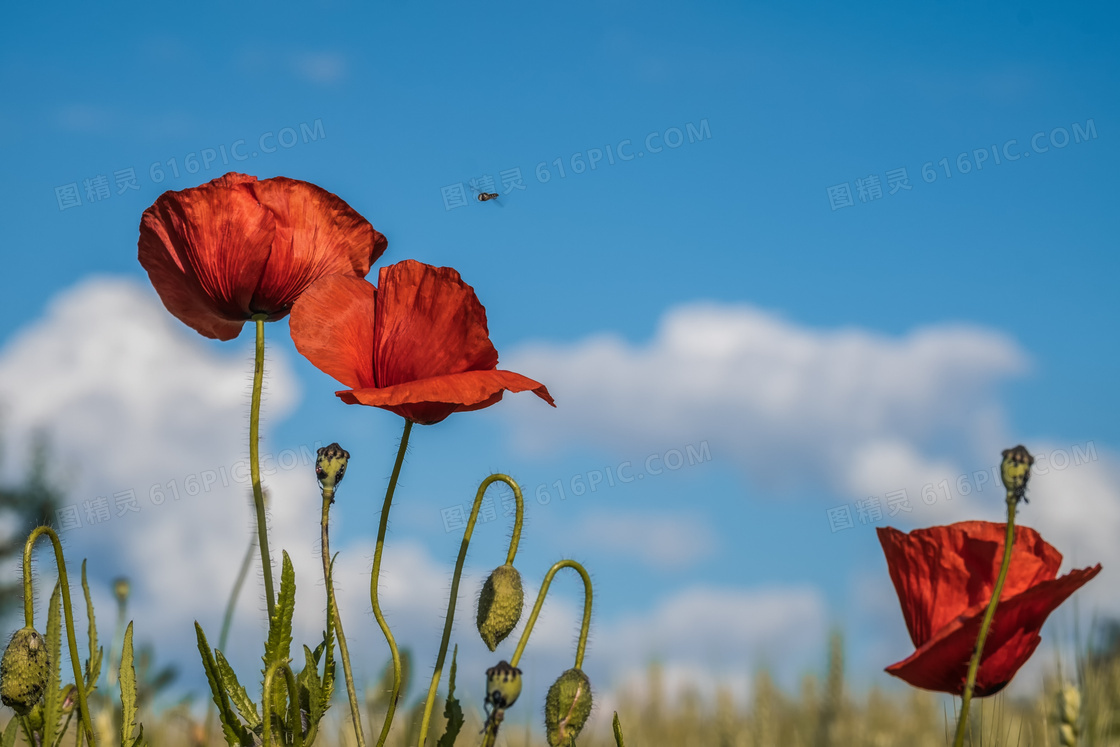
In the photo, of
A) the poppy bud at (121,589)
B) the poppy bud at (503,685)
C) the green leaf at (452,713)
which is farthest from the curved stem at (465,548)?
the poppy bud at (121,589)

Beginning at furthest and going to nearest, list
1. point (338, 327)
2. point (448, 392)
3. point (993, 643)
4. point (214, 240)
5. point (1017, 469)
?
point (214, 240) < point (338, 327) < point (448, 392) < point (993, 643) < point (1017, 469)

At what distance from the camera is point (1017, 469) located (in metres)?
1.19

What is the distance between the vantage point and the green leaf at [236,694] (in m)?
1.54

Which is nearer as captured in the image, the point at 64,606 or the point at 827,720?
the point at 64,606

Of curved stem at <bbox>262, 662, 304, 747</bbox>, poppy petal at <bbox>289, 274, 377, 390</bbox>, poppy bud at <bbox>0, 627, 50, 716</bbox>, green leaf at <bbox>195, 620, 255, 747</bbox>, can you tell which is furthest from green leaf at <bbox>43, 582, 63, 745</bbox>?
poppy petal at <bbox>289, 274, 377, 390</bbox>

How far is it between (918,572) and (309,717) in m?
0.87

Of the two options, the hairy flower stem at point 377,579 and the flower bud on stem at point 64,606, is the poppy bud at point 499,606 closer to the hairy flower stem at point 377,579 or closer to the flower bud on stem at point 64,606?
the hairy flower stem at point 377,579

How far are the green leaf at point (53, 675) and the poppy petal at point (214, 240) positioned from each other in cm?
53

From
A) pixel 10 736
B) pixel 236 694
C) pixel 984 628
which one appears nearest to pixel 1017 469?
pixel 984 628

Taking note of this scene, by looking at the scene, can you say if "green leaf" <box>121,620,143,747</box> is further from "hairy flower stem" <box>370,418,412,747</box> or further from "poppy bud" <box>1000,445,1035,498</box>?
"poppy bud" <box>1000,445,1035,498</box>

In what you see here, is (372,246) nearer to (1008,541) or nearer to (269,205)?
(269,205)

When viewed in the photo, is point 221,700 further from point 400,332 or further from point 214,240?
point 214,240

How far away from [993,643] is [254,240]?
1232 millimetres

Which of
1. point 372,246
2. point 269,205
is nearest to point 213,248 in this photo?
point 269,205
